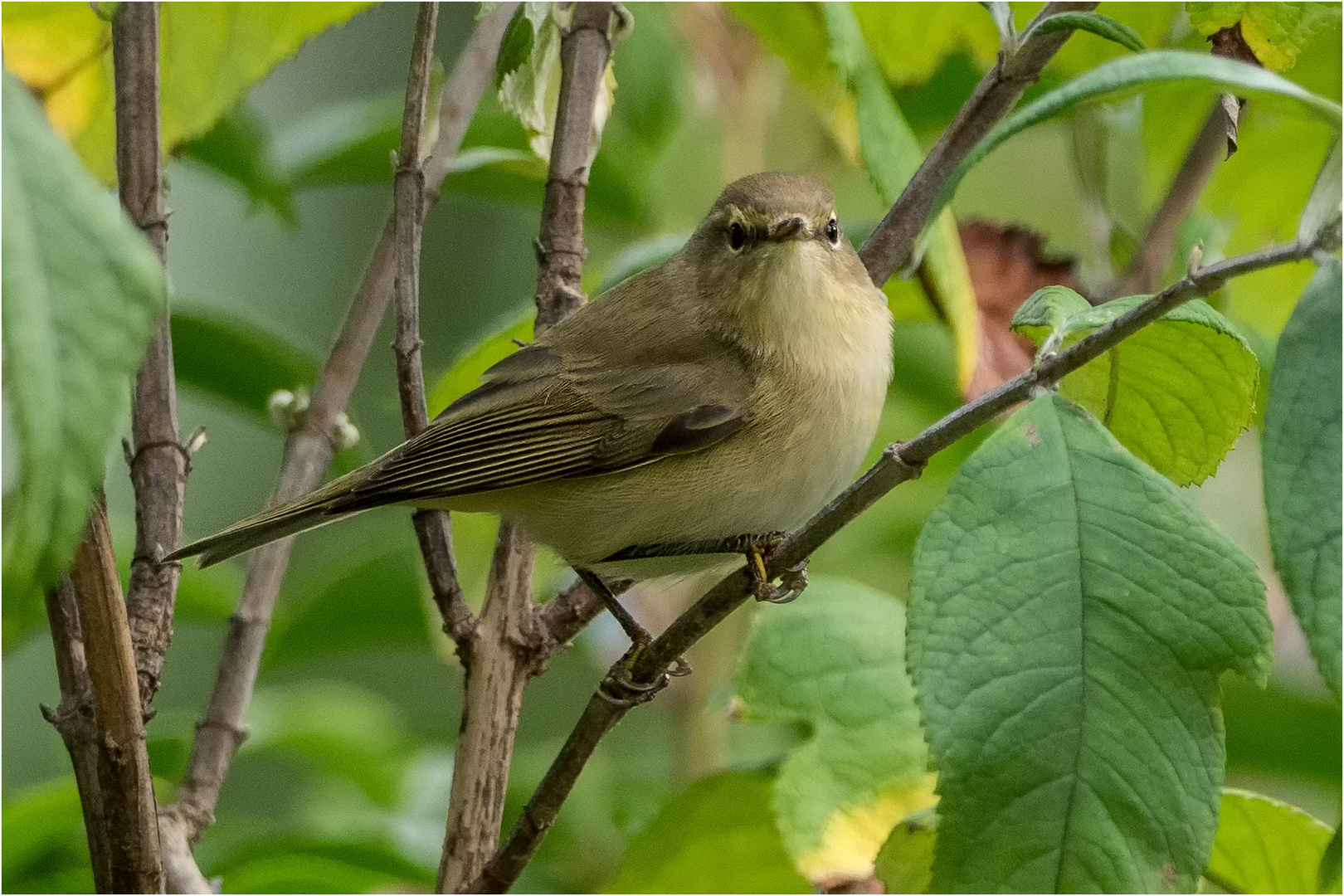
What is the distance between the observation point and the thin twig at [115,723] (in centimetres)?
118

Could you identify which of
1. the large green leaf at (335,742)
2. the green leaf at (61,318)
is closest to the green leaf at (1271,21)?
the green leaf at (61,318)

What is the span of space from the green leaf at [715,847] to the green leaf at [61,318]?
124cm

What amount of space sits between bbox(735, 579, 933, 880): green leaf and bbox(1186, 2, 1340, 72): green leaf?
0.76m

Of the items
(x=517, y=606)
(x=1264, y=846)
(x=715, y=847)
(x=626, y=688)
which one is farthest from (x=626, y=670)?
(x=1264, y=846)

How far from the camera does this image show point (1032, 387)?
3.85ft

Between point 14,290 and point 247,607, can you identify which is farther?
point 247,607

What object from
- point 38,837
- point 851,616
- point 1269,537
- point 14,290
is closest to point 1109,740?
point 1269,537

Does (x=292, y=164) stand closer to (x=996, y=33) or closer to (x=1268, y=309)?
(x=996, y=33)

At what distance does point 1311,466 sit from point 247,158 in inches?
73.5

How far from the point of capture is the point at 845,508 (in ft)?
4.02

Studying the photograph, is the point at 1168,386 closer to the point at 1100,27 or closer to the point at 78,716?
the point at 1100,27

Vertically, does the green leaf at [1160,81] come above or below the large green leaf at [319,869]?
above

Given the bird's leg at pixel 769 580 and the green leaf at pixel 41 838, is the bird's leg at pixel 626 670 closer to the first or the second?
the bird's leg at pixel 769 580

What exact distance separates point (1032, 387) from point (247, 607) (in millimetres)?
1149
